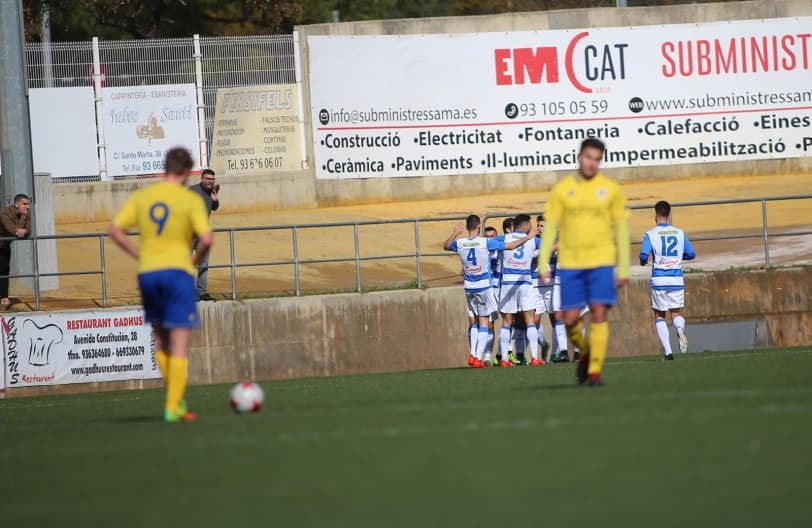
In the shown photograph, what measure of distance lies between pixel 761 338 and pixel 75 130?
52.1 ft

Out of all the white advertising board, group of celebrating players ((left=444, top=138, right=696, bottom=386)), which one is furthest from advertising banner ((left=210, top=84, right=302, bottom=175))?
group of celebrating players ((left=444, top=138, right=696, bottom=386))

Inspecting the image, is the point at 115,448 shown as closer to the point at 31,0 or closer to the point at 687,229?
the point at 687,229

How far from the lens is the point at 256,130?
31094 mm

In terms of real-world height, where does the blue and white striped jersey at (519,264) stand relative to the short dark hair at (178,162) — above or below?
below

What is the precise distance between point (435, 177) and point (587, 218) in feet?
67.6

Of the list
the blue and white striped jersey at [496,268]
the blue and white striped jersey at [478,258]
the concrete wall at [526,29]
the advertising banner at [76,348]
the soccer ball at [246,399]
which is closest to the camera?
the soccer ball at [246,399]

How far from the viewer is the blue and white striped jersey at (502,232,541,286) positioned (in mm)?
20719

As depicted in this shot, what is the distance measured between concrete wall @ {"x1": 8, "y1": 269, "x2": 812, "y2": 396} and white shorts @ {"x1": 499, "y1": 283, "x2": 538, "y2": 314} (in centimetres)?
218

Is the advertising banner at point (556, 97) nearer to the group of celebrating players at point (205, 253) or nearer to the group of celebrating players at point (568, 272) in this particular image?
the group of celebrating players at point (568, 272)

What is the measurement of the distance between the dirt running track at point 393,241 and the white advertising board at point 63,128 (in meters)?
1.51

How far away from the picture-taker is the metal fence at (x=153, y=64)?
30.5 meters

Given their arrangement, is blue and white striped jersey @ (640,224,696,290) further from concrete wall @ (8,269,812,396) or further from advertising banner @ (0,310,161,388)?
advertising banner @ (0,310,161,388)

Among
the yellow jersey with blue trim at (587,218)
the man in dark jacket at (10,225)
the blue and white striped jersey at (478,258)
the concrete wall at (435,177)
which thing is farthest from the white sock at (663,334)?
the concrete wall at (435,177)

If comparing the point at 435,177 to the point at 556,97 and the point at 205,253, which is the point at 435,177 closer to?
the point at 556,97
